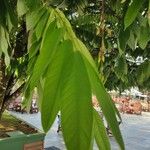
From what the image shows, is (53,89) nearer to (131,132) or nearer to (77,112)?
(77,112)

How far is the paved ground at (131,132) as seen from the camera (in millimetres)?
11555

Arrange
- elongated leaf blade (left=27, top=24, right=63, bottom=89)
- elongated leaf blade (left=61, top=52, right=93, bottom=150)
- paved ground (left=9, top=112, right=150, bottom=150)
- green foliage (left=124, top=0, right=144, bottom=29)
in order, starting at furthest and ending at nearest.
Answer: paved ground (left=9, top=112, right=150, bottom=150), green foliage (left=124, top=0, right=144, bottom=29), elongated leaf blade (left=27, top=24, right=63, bottom=89), elongated leaf blade (left=61, top=52, right=93, bottom=150)

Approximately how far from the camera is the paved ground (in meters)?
11.6

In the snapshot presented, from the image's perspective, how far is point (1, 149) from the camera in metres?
4.21

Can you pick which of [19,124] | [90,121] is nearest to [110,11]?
[90,121]

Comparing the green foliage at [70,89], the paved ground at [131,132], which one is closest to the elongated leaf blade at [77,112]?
the green foliage at [70,89]

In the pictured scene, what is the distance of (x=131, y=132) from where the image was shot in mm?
14648

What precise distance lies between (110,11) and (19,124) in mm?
3758

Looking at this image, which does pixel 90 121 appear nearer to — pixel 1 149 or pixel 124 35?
pixel 124 35

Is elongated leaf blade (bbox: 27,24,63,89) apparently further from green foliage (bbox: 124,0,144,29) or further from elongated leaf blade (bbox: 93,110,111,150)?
green foliage (bbox: 124,0,144,29)

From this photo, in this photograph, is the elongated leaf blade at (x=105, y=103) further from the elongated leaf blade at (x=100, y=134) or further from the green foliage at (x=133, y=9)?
the green foliage at (x=133, y=9)

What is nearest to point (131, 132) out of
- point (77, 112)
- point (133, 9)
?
point (133, 9)

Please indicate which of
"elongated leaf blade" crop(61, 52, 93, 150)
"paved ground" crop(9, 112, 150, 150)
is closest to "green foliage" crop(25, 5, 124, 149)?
"elongated leaf blade" crop(61, 52, 93, 150)

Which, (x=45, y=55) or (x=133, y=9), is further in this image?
(x=133, y=9)
